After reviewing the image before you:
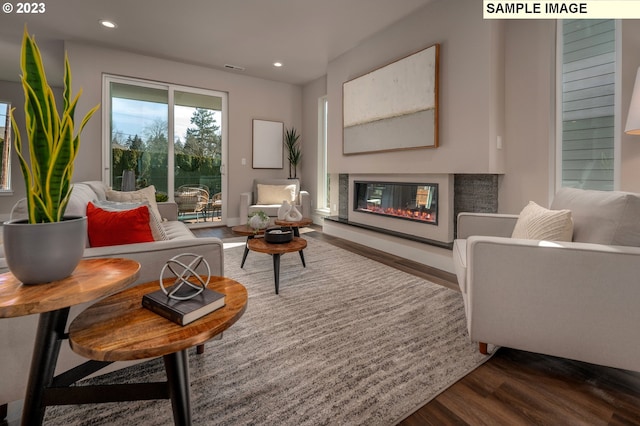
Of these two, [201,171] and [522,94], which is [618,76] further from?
[201,171]

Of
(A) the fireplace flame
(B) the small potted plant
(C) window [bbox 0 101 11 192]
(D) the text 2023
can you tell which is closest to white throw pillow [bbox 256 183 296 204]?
(B) the small potted plant

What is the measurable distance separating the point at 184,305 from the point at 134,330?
0.41 ft

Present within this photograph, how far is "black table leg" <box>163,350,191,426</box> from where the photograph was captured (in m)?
0.84

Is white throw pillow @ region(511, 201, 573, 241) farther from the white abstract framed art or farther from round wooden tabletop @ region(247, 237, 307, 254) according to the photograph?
the white abstract framed art

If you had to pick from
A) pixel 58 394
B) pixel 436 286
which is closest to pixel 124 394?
pixel 58 394

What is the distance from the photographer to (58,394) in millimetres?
849

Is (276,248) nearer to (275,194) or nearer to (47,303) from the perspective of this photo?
(47,303)

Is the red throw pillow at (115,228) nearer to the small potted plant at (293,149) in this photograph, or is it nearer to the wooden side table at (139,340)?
the wooden side table at (139,340)

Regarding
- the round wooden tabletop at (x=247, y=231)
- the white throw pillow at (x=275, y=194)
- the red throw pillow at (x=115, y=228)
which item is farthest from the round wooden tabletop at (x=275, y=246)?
the white throw pillow at (x=275, y=194)

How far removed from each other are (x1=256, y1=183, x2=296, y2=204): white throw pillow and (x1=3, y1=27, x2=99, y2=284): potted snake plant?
415cm

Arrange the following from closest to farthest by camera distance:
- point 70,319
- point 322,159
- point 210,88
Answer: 1. point 70,319
2. point 210,88
3. point 322,159

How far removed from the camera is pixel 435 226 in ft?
10.8

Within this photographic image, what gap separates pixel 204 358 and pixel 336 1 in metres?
3.38

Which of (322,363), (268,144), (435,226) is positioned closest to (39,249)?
(322,363)
